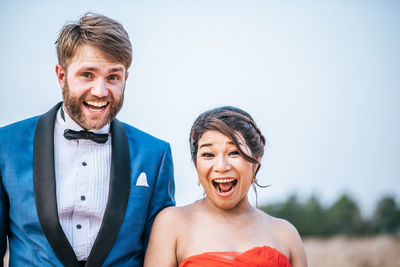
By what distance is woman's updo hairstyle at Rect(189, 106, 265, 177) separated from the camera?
142 inches

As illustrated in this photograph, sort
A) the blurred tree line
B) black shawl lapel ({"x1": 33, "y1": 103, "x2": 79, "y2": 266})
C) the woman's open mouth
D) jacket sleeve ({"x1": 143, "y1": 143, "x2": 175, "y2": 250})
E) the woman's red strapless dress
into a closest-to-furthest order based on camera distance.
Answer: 1. black shawl lapel ({"x1": 33, "y1": 103, "x2": 79, "y2": 266})
2. the woman's red strapless dress
3. the woman's open mouth
4. jacket sleeve ({"x1": 143, "y1": 143, "x2": 175, "y2": 250})
5. the blurred tree line

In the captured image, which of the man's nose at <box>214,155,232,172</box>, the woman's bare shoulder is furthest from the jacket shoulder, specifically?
the woman's bare shoulder

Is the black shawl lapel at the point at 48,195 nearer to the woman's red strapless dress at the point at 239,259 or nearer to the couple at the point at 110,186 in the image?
the couple at the point at 110,186

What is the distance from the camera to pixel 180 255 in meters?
3.50

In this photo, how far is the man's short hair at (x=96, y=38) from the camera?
3.52 m

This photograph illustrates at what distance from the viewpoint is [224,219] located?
12.2ft

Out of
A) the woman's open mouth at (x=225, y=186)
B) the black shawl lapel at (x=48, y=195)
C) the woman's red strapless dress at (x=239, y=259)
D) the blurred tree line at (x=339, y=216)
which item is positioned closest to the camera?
the black shawl lapel at (x=48, y=195)

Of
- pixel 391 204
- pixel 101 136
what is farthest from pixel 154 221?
pixel 391 204

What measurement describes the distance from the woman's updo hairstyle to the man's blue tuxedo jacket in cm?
46

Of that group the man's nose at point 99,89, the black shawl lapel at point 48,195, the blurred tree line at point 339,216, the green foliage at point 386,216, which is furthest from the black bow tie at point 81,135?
the green foliage at point 386,216

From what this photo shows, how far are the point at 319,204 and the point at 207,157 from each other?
24672mm

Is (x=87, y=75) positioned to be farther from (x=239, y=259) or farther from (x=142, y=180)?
(x=239, y=259)

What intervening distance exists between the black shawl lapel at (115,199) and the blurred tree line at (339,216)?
842 inches

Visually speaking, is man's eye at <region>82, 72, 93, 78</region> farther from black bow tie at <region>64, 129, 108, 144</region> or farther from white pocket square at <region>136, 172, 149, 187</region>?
white pocket square at <region>136, 172, 149, 187</region>
